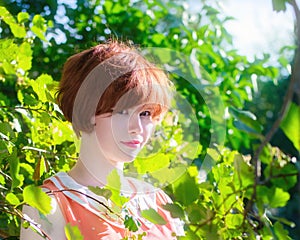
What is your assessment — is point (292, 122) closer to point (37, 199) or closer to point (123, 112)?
point (37, 199)

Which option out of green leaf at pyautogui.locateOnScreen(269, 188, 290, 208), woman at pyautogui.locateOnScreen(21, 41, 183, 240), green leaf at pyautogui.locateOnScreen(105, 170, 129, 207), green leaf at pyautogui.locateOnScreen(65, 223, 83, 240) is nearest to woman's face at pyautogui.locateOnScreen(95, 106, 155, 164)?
woman at pyautogui.locateOnScreen(21, 41, 183, 240)

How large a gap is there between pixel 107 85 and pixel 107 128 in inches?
2.6

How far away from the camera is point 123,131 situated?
972 mm

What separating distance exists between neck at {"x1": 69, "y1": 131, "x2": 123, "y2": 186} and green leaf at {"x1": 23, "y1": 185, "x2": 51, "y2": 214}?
1.17 ft

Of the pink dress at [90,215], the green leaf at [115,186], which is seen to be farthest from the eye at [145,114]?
the green leaf at [115,186]

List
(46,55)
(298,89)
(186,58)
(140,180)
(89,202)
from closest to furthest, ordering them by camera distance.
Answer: (298,89)
(89,202)
(140,180)
(186,58)
(46,55)

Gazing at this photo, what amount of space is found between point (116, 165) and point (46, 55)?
1047mm

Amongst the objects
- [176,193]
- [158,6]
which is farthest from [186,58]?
[176,193]

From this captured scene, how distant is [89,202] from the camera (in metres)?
0.98

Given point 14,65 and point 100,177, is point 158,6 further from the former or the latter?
point 100,177

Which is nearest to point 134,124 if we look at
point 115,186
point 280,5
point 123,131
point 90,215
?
point 123,131

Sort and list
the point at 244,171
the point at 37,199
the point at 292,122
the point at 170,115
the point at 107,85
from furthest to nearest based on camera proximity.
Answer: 1. the point at 170,115
2. the point at 107,85
3. the point at 37,199
4. the point at 244,171
5. the point at 292,122

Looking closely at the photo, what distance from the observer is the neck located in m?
1.00

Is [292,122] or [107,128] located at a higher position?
[292,122]
